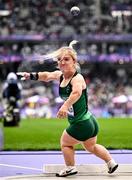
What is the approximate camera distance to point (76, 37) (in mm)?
39688

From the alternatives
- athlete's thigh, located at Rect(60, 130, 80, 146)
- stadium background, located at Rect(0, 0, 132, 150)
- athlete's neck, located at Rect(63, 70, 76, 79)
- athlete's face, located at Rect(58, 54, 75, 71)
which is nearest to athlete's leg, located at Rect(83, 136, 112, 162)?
athlete's thigh, located at Rect(60, 130, 80, 146)

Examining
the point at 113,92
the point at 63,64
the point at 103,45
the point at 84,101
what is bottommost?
the point at 113,92

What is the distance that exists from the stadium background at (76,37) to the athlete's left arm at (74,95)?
2925cm

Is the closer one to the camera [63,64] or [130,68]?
[63,64]

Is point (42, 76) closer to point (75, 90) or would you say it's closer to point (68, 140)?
point (75, 90)

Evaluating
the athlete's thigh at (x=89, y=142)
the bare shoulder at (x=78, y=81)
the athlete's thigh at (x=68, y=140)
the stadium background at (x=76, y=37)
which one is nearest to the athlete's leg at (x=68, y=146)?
the athlete's thigh at (x=68, y=140)

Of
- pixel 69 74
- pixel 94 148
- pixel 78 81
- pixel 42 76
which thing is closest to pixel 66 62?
pixel 69 74

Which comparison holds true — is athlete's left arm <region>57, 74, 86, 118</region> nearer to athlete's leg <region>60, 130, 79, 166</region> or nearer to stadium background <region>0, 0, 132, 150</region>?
athlete's leg <region>60, 130, 79, 166</region>

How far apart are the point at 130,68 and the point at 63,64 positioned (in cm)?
3583

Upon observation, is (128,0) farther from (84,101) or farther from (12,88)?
(84,101)

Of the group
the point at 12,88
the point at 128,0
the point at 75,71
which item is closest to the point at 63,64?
the point at 75,71

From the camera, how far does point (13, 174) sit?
7168mm

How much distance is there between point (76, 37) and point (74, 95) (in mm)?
33364

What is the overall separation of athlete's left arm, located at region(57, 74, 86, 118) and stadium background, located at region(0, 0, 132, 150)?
96.0ft
